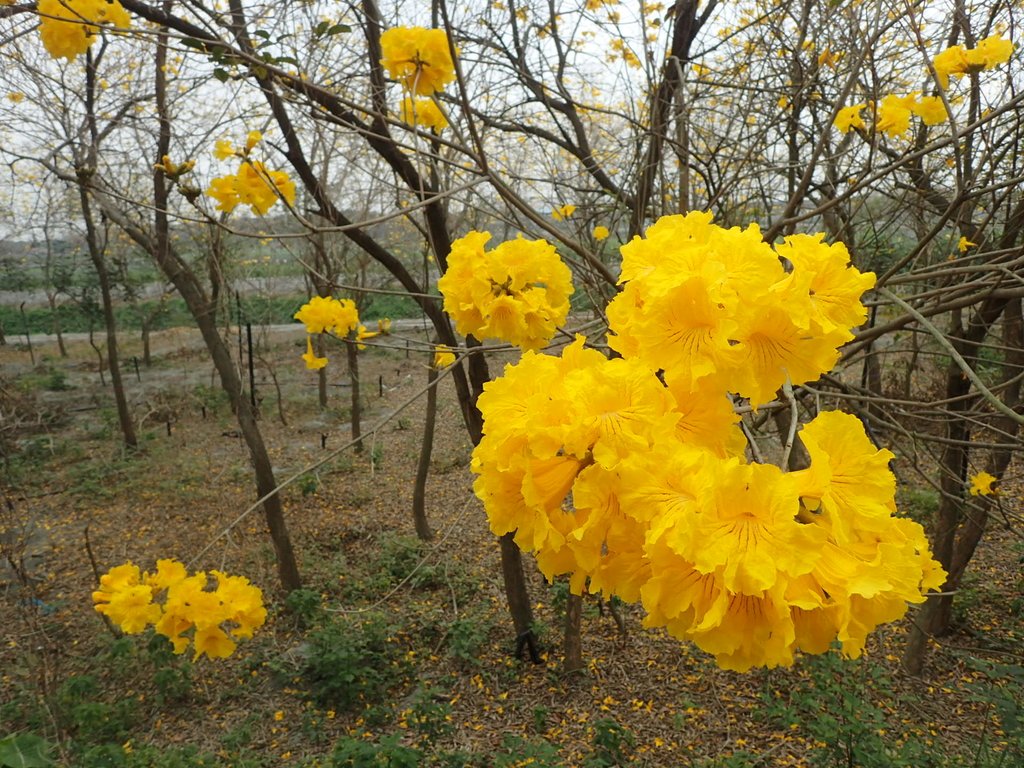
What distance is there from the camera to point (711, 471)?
2.19ft

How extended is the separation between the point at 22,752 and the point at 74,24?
213cm

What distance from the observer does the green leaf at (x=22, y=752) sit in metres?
1.34

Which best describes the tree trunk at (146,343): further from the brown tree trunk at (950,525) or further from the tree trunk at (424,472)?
the brown tree trunk at (950,525)

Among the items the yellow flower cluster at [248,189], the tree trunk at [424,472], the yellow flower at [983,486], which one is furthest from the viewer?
the tree trunk at [424,472]

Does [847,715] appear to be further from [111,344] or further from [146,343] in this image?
[146,343]

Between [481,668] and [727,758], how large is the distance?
1.68m

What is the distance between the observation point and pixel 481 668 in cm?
415

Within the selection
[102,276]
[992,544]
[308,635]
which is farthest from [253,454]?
[992,544]

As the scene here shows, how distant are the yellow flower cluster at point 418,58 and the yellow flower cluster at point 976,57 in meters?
1.63

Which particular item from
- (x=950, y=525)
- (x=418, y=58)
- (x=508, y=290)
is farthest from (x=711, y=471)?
(x=950, y=525)

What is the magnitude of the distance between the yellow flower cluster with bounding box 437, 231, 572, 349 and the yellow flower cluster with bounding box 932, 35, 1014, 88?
1.61 meters

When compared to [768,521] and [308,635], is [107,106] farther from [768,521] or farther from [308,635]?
[768,521]

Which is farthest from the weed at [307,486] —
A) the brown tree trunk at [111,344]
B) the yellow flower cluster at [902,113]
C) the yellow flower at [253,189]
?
the yellow flower cluster at [902,113]

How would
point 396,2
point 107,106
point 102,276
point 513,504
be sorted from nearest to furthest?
1. point 513,504
2. point 396,2
3. point 107,106
4. point 102,276
